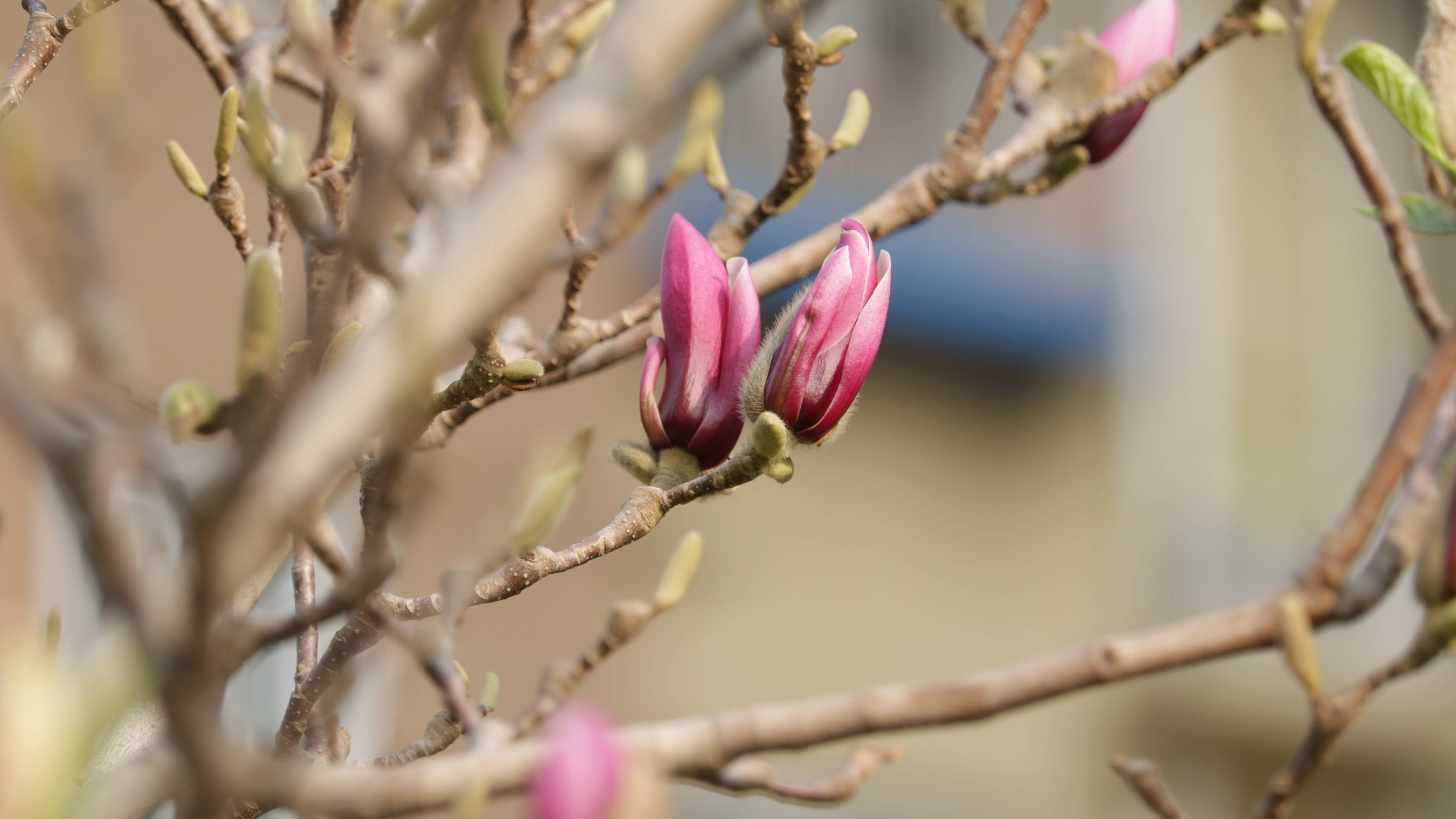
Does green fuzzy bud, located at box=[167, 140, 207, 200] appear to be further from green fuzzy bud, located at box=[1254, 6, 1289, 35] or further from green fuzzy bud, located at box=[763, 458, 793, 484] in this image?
green fuzzy bud, located at box=[1254, 6, 1289, 35]

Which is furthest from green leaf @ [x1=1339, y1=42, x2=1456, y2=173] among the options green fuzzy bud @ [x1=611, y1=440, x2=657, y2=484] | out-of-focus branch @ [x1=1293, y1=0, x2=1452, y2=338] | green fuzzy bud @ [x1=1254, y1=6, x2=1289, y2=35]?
green fuzzy bud @ [x1=611, y1=440, x2=657, y2=484]

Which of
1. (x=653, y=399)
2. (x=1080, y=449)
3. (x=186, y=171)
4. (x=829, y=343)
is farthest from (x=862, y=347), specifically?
(x=1080, y=449)

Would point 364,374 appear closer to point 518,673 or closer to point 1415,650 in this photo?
point 1415,650

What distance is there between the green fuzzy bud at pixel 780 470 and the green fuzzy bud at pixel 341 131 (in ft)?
0.79

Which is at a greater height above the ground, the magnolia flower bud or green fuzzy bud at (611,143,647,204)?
green fuzzy bud at (611,143,647,204)

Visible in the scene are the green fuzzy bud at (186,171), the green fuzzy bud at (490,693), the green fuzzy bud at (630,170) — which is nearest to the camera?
the green fuzzy bud at (630,170)

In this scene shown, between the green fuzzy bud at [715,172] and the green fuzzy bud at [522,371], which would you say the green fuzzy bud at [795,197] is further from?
the green fuzzy bud at [522,371]

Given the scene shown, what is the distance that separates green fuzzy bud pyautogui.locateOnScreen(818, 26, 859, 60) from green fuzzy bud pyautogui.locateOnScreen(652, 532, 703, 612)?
30 centimetres

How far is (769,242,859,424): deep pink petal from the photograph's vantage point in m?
0.46

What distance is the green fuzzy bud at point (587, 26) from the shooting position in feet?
2.15

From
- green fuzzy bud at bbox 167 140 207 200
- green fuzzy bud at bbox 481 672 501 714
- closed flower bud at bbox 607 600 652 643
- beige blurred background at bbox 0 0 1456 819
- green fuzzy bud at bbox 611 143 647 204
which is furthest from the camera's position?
beige blurred background at bbox 0 0 1456 819

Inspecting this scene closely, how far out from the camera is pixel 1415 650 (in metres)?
0.31

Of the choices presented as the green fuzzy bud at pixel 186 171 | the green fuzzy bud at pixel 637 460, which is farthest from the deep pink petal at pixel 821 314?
the green fuzzy bud at pixel 186 171

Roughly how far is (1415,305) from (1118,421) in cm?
412
